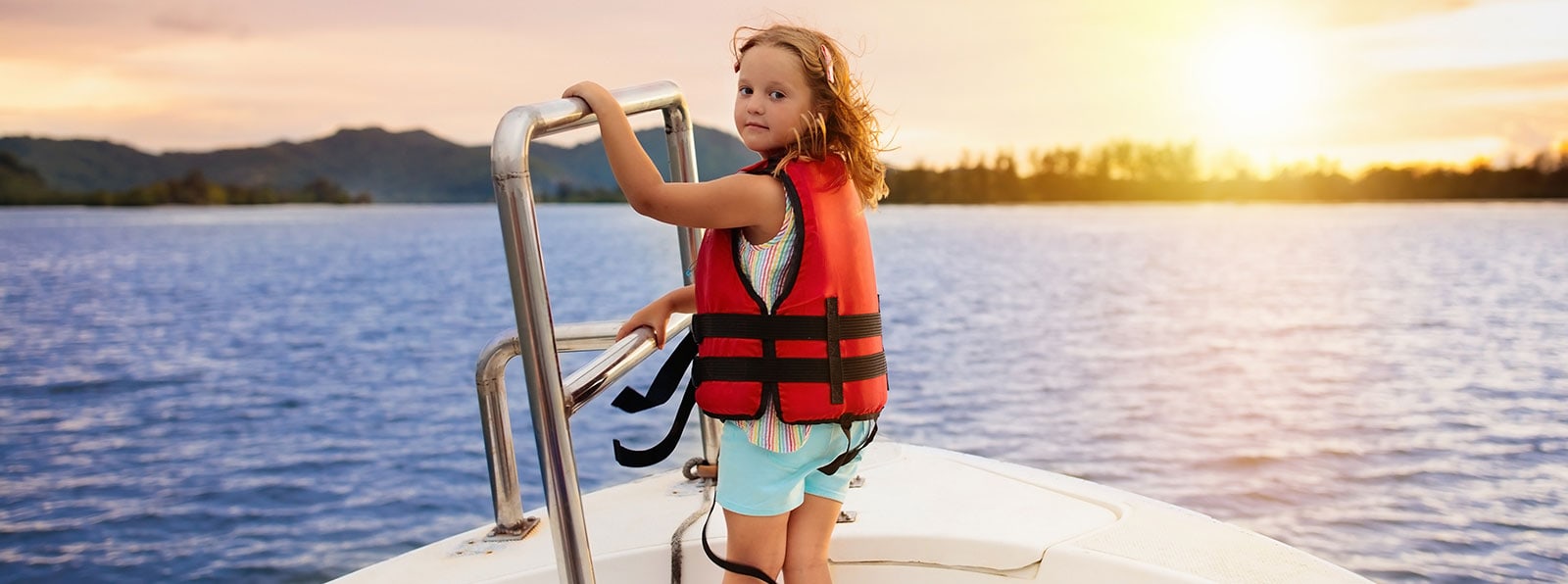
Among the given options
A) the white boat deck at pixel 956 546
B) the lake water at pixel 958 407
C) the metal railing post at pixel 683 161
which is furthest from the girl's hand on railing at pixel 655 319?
the lake water at pixel 958 407

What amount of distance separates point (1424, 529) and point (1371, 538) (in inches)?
17.6

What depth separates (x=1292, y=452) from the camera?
370 inches

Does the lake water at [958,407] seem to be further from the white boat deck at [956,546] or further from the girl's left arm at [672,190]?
the girl's left arm at [672,190]

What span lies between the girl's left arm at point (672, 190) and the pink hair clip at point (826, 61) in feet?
0.53

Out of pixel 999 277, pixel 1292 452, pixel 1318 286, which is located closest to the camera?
pixel 1292 452

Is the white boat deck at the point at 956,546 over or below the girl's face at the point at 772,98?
below

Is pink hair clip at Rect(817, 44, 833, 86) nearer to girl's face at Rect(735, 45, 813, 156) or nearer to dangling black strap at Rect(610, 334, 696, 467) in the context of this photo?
girl's face at Rect(735, 45, 813, 156)

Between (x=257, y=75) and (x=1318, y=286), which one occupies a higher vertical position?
(x=257, y=75)

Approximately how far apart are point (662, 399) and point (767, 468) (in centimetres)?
16

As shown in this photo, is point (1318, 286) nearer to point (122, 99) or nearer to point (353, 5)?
point (353, 5)

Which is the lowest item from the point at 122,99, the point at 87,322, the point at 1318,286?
the point at 1318,286

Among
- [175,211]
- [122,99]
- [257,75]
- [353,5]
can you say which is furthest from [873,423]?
[175,211]

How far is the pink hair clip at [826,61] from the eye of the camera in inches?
55.4

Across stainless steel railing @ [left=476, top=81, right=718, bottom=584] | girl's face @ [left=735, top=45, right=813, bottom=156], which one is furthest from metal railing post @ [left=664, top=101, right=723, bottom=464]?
girl's face @ [left=735, top=45, right=813, bottom=156]
